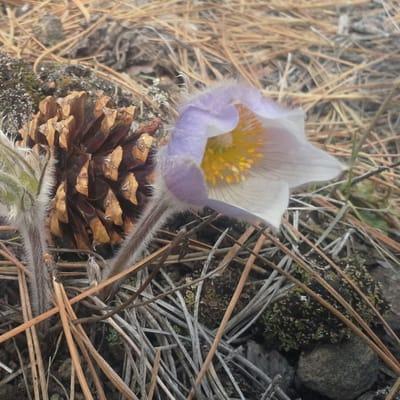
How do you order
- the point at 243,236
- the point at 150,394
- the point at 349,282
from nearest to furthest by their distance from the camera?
the point at 150,394 → the point at 349,282 → the point at 243,236

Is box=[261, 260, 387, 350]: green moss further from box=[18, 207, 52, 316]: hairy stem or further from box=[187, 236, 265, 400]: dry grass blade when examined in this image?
box=[18, 207, 52, 316]: hairy stem

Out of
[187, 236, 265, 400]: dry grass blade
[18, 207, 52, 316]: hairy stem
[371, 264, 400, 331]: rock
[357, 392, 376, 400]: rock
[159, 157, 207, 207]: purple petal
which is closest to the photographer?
[159, 157, 207, 207]: purple petal

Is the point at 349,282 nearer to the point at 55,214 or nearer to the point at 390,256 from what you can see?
the point at 390,256

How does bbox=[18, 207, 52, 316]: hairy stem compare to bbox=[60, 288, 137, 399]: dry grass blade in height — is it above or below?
above

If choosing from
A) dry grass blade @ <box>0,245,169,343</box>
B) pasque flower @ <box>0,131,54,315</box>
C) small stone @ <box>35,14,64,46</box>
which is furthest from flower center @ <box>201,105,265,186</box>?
small stone @ <box>35,14,64,46</box>

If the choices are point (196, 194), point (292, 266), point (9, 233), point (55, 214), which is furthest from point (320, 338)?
point (9, 233)

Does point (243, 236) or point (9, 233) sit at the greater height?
point (9, 233)

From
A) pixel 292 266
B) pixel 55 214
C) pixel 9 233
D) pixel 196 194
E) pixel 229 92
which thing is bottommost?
pixel 292 266
